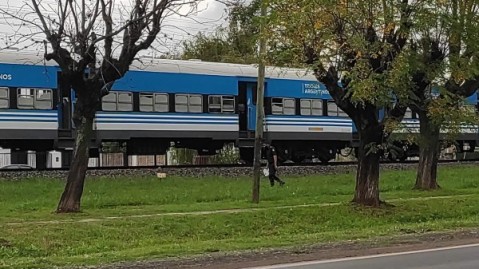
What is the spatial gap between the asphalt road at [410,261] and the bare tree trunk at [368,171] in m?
7.50

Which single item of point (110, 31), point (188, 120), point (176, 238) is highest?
point (110, 31)

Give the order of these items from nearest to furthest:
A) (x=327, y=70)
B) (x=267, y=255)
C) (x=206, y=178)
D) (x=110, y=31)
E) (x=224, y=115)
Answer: (x=267, y=255) → (x=110, y=31) → (x=327, y=70) → (x=206, y=178) → (x=224, y=115)

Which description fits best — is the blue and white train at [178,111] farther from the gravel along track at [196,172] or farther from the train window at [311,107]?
the gravel along track at [196,172]

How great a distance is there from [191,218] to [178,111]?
1363cm

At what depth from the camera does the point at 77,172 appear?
774 inches

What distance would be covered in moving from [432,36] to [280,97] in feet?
44.6

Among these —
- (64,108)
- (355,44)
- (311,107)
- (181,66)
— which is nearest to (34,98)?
(64,108)

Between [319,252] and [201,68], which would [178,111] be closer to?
[201,68]

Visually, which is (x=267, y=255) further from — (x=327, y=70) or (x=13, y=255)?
(x=327, y=70)

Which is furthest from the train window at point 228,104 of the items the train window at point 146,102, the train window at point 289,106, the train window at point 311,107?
the train window at point 311,107

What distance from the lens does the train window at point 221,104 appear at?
3319cm

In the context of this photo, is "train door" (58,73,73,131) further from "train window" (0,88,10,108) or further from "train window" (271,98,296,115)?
"train window" (271,98,296,115)

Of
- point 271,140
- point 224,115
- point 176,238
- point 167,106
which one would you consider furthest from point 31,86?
point 176,238

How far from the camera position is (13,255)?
1459 centimetres
